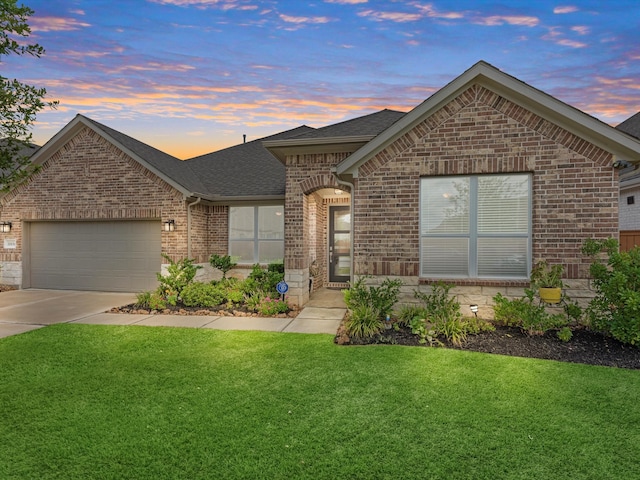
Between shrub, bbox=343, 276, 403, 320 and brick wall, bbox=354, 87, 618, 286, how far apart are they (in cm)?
43

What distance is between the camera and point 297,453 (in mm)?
2936

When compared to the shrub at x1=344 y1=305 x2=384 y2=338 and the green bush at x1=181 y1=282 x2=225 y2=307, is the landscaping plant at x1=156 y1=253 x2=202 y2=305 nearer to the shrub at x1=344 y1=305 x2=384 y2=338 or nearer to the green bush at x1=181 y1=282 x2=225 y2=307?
the green bush at x1=181 y1=282 x2=225 y2=307

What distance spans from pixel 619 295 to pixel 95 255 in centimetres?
1420

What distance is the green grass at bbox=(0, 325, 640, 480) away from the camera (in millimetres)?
2787

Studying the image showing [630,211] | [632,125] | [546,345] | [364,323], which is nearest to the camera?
[546,345]

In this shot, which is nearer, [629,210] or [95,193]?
[95,193]

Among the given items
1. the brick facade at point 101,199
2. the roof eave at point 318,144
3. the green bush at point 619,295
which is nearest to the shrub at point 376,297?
the green bush at point 619,295

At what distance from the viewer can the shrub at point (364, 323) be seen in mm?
6387

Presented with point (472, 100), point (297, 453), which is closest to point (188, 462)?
point (297, 453)

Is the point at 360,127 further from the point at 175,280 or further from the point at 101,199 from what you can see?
the point at 101,199

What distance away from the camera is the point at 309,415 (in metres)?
3.59

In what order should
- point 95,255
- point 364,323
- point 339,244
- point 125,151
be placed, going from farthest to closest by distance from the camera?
1. point 339,244
2. point 95,255
3. point 125,151
4. point 364,323

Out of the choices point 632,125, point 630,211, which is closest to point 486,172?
point 630,211

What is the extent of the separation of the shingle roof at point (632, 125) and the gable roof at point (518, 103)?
31.1 ft
